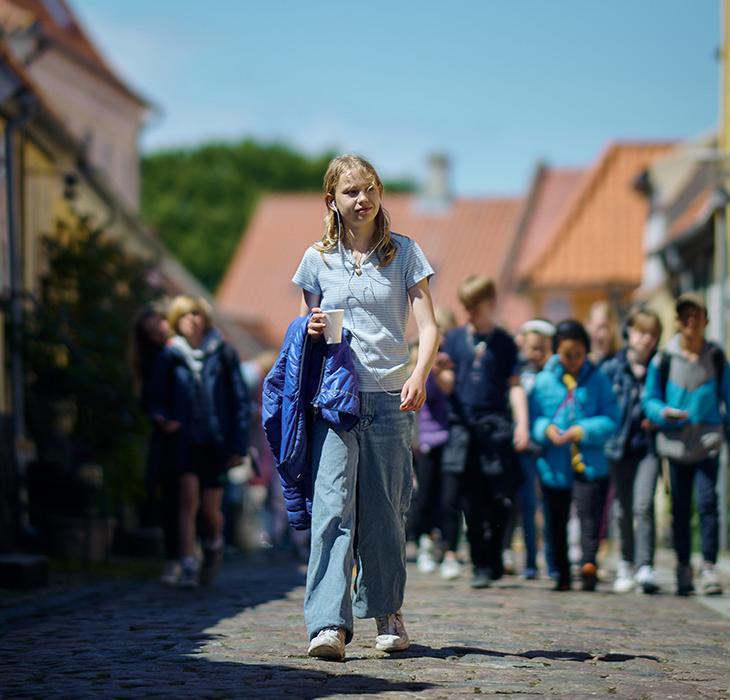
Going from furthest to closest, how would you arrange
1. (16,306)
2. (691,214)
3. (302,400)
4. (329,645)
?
(691,214), (16,306), (302,400), (329,645)

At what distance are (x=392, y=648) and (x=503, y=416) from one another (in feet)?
13.5

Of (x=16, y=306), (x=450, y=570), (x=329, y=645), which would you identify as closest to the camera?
(x=329, y=645)

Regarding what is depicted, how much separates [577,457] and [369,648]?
395 centimetres

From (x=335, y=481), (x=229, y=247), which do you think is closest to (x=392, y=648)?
(x=335, y=481)

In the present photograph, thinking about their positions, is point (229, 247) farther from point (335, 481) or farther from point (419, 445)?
point (335, 481)

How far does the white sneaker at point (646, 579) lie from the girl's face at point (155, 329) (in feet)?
11.7

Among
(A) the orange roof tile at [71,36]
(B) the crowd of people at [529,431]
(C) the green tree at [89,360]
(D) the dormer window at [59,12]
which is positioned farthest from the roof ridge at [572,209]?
(B) the crowd of people at [529,431]

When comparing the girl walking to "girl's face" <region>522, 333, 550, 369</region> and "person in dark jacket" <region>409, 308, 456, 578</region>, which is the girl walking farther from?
"girl's face" <region>522, 333, 550, 369</region>

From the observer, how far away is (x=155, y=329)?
1234 cm

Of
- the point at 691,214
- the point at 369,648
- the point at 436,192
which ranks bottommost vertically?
the point at 369,648

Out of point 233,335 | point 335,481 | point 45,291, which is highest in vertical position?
point 233,335

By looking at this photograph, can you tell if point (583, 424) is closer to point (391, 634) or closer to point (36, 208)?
point (391, 634)

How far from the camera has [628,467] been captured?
11922 millimetres

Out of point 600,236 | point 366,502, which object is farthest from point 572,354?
point 600,236
